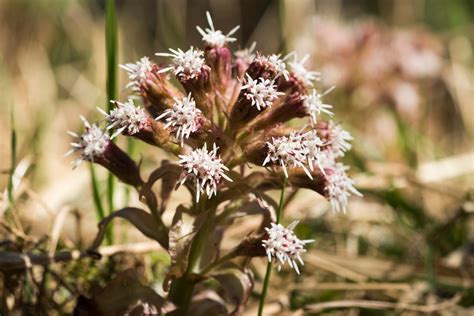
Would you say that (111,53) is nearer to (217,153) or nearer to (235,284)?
(217,153)

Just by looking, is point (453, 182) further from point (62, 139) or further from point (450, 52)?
point (62, 139)

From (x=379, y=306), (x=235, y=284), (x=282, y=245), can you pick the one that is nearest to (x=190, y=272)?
(x=235, y=284)

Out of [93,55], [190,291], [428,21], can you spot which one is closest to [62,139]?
[93,55]

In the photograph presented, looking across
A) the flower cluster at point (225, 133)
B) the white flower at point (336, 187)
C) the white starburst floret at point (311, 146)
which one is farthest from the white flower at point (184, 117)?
the white flower at point (336, 187)

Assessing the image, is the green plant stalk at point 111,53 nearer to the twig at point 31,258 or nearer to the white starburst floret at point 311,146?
the twig at point 31,258

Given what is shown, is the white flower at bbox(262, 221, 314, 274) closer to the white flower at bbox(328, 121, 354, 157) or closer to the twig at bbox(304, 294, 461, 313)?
the white flower at bbox(328, 121, 354, 157)

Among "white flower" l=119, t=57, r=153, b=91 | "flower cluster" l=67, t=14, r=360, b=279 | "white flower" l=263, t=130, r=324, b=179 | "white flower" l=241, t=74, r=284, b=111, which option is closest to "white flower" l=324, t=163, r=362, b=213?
"flower cluster" l=67, t=14, r=360, b=279
